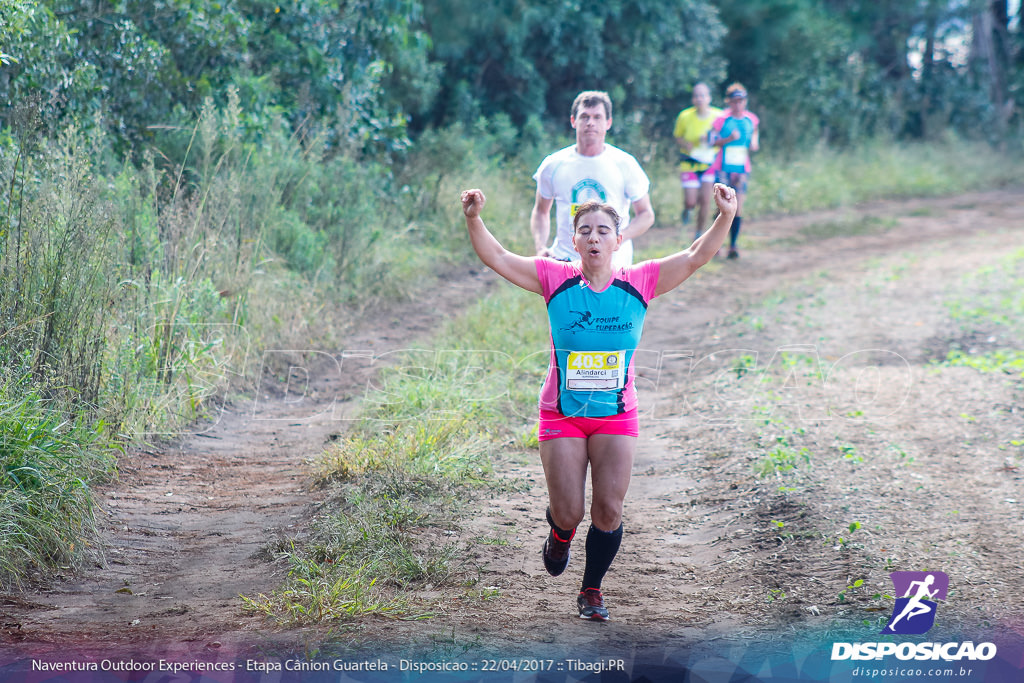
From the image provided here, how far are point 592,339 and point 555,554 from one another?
995mm

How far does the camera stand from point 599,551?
4.27 m

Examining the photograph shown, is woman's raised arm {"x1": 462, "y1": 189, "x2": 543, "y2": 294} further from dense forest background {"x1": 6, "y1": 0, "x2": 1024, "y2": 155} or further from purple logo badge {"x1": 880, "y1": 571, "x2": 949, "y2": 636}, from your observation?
dense forest background {"x1": 6, "y1": 0, "x2": 1024, "y2": 155}

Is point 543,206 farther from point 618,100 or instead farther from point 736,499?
point 618,100

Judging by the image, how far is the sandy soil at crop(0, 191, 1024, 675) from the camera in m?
4.11

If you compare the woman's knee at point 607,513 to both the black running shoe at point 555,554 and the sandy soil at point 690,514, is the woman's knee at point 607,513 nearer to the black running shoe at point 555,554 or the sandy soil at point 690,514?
the black running shoe at point 555,554

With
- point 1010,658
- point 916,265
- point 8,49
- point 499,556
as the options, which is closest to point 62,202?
point 8,49

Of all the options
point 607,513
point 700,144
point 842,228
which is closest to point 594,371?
point 607,513

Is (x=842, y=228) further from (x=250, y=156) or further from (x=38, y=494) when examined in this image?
(x=38, y=494)

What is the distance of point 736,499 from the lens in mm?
5602

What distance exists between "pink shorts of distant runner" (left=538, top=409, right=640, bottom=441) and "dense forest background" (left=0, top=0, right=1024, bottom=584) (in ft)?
7.50

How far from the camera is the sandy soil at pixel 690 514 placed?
4.11m

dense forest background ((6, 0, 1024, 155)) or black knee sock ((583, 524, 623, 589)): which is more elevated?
dense forest background ((6, 0, 1024, 155))

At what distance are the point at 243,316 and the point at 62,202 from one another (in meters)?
2.44

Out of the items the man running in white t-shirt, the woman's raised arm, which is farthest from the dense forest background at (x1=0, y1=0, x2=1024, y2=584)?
the man running in white t-shirt
